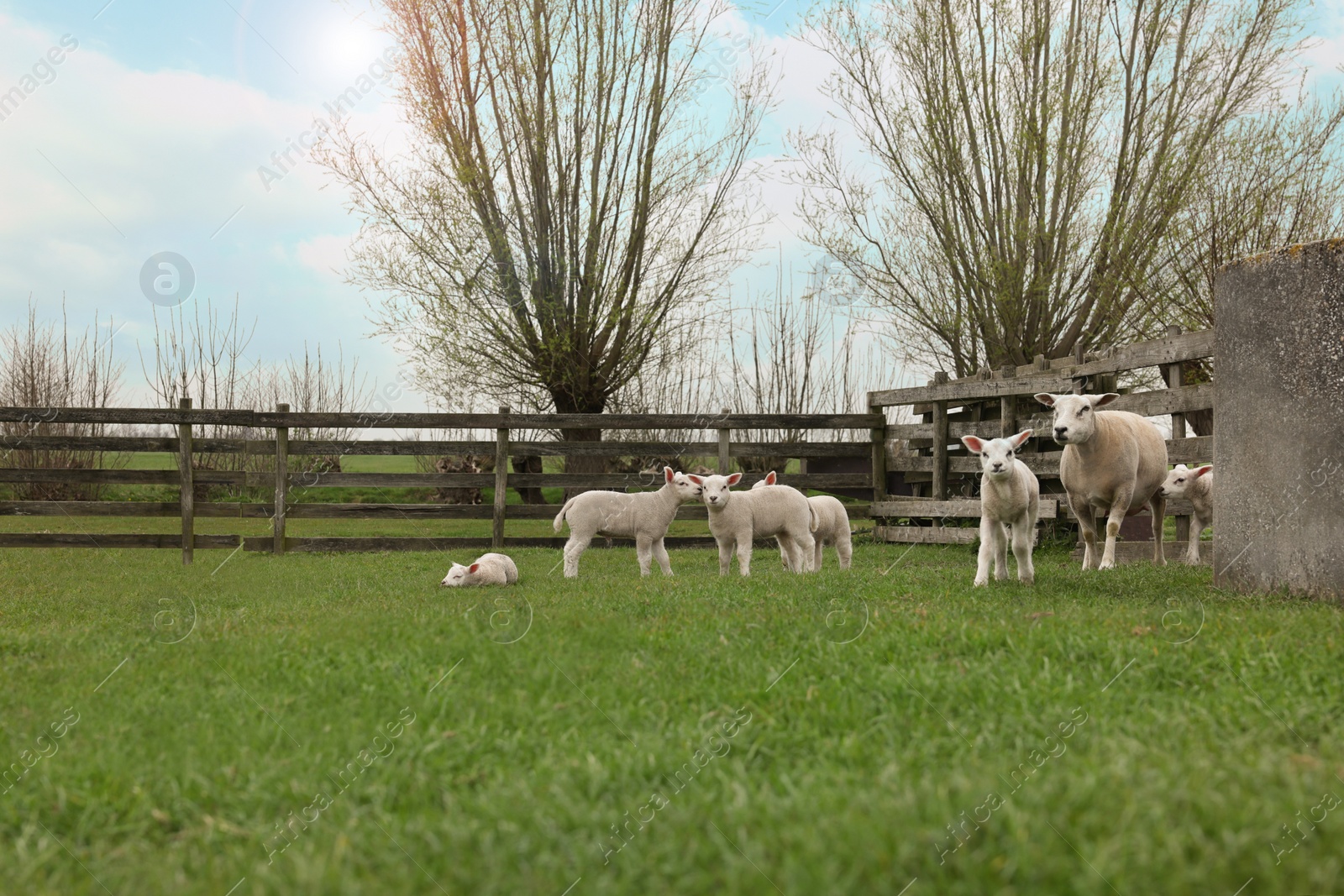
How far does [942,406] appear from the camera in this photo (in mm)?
13055

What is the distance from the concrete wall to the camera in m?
5.65

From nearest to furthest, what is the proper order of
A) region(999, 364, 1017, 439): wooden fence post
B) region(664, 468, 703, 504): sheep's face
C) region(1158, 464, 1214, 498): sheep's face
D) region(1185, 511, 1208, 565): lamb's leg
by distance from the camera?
region(664, 468, 703, 504): sheep's face
region(1185, 511, 1208, 565): lamb's leg
region(1158, 464, 1214, 498): sheep's face
region(999, 364, 1017, 439): wooden fence post

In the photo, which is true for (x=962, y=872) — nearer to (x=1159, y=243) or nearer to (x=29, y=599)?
(x=29, y=599)

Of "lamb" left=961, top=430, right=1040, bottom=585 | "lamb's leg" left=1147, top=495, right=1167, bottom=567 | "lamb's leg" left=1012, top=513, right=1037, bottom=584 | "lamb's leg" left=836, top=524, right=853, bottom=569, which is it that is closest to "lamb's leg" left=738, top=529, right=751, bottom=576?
"lamb's leg" left=836, top=524, right=853, bottom=569

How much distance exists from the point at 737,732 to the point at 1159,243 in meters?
13.9

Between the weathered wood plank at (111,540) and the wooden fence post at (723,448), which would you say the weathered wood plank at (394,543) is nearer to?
the weathered wood plank at (111,540)

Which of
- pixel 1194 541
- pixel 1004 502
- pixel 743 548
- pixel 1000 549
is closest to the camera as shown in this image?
pixel 1004 502

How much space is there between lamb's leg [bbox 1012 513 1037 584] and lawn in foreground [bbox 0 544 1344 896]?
31.5 inches

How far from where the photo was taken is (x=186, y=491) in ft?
40.2

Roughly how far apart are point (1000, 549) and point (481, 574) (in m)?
4.48

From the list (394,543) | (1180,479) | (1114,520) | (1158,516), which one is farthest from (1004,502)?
(394,543)

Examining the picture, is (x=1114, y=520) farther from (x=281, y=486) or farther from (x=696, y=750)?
(x=281, y=486)

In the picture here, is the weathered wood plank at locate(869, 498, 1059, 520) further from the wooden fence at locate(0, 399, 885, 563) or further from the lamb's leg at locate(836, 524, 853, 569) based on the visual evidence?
the lamb's leg at locate(836, 524, 853, 569)

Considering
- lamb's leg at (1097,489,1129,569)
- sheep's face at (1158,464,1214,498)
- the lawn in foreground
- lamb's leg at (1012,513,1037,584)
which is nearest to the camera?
the lawn in foreground
